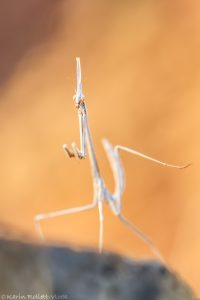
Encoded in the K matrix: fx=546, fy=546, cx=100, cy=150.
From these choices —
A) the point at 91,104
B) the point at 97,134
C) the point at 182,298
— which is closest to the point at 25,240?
the point at 182,298

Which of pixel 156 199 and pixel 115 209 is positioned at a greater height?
pixel 115 209

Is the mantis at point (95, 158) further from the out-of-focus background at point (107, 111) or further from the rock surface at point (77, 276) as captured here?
the out-of-focus background at point (107, 111)

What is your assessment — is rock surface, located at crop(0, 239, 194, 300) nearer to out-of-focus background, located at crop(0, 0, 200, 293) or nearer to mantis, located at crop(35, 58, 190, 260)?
mantis, located at crop(35, 58, 190, 260)

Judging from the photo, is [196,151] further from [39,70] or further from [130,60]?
[39,70]

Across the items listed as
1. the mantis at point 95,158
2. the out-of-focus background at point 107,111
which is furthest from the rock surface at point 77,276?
the out-of-focus background at point 107,111

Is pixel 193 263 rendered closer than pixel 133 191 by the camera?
Yes

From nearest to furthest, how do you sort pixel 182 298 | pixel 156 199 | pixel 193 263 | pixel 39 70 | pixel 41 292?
1. pixel 41 292
2. pixel 182 298
3. pixel 193 263
4. pixel 156 199
5. pixel 39 70

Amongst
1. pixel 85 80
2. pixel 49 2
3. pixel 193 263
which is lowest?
pixel 193 263

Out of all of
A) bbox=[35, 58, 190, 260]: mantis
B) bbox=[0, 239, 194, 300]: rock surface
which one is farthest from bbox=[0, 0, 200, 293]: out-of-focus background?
bbox=[0, 239, 194, 300]: rock surface
